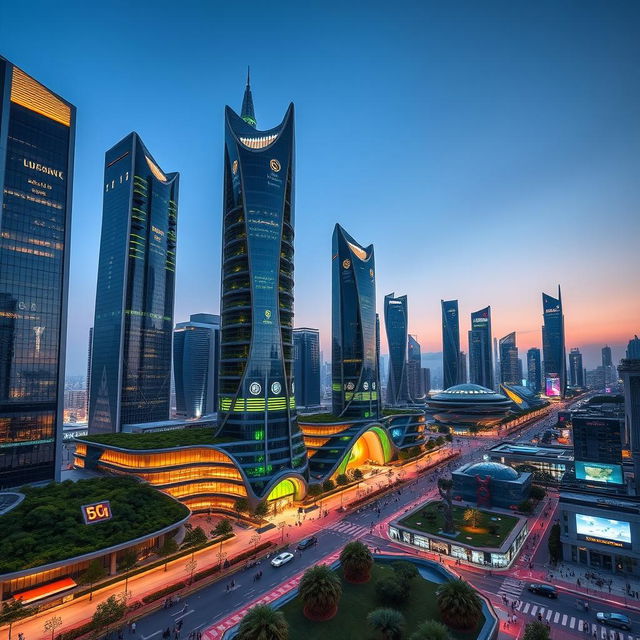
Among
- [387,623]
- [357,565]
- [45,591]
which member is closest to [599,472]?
[357,565]

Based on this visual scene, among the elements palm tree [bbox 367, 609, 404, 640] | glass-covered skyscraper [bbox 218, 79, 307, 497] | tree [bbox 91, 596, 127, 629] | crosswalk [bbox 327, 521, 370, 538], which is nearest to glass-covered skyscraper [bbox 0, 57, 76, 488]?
glass-covered skyscraper [bbox 218, 79, 307, 497]

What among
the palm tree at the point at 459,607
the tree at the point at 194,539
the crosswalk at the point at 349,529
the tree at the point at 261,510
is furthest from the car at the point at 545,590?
the tree at the point at 194,539

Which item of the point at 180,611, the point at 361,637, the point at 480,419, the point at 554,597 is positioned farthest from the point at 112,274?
the point at 480,419

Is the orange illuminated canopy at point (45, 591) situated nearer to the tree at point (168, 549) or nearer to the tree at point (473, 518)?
the tree at point (168, 549)

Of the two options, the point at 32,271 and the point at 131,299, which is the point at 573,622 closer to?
the point at 32,271

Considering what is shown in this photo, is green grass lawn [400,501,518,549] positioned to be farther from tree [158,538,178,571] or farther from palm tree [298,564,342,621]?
tree [158,538,178,571]

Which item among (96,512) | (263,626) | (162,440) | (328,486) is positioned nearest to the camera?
(263,626)

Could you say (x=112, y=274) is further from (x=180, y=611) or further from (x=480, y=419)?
(x=480, y=419)
